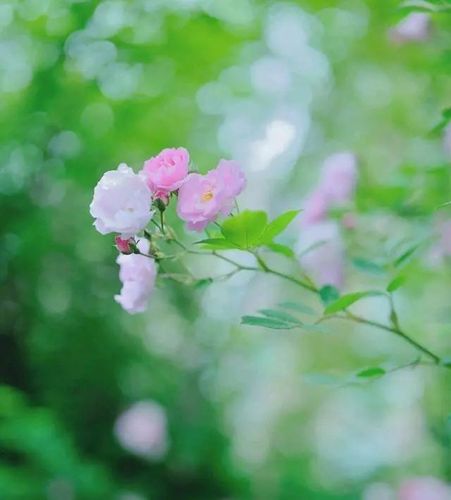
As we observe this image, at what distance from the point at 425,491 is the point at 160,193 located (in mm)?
1127

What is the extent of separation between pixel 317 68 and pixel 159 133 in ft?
2.32

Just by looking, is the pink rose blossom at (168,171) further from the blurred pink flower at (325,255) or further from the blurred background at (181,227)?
the blurred pink flower at (325,255)

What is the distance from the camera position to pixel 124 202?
0.60 metres

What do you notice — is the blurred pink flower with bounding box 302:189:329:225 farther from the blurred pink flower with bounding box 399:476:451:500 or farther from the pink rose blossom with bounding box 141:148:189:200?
the blurred pink flower with bounding box 399:476:451:500

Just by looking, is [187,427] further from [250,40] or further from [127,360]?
[250,40]

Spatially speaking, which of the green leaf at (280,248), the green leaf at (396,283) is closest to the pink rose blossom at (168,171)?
the green leaf at (280,248)

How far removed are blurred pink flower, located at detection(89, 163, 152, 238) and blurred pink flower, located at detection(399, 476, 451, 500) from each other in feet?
3.56

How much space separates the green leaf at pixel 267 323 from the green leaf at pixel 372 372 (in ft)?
0.40

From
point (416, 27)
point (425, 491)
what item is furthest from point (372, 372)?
point (425, 491)

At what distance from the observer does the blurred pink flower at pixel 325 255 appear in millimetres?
1009

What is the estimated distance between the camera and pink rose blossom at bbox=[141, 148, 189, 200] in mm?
609

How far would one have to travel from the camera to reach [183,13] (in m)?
1.38

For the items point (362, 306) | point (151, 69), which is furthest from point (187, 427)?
point (362, 306)

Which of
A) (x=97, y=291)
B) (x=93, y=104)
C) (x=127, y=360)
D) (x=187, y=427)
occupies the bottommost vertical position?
(x=187, y=427)
